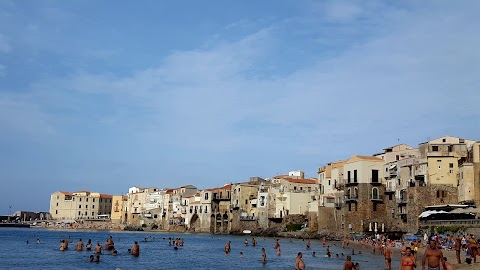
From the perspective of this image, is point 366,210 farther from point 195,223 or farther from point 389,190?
point 195,223

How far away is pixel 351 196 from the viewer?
66625 millimetres

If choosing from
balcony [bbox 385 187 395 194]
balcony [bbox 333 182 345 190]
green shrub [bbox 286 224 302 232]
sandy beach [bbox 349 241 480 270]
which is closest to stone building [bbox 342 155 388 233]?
balcony [bbox 385 187 395 194]

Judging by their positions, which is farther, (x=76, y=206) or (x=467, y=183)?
(x=76, y=206)

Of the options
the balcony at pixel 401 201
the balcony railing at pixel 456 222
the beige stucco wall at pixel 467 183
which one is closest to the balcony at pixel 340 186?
the balcony at pixel 401 201

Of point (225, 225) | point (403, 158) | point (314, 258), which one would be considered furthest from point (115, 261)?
point (225, 225)

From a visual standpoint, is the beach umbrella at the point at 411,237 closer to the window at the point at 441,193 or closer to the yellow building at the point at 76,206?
the window at the point at 441,193

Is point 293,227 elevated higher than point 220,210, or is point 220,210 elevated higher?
point 220,210

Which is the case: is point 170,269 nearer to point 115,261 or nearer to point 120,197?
point 115,261

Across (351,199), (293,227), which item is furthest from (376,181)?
(293,227)

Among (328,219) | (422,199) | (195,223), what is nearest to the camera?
(422,199)

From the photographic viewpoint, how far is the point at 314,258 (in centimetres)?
4262

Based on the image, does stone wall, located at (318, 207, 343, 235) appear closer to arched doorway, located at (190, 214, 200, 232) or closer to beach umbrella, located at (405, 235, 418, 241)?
beach umbrella, located at (405, 235, 418, 241)

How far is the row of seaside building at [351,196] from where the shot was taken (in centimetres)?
5703

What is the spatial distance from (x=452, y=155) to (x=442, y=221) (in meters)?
9.60
